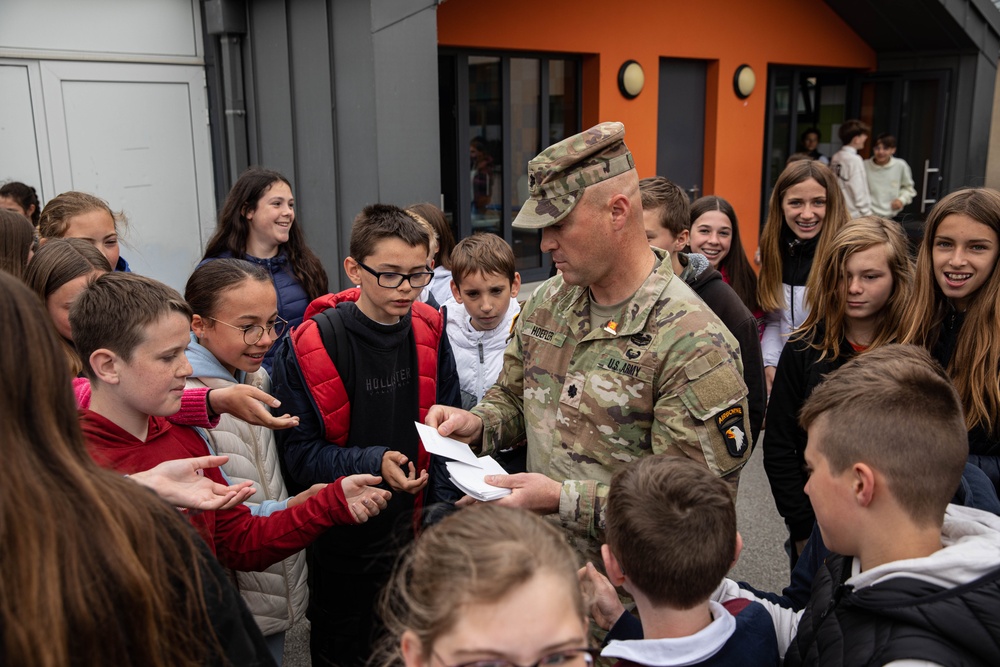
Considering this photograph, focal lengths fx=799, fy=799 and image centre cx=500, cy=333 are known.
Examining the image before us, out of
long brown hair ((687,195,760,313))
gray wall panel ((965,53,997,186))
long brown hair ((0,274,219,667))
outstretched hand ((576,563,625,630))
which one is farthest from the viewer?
gray wall panel ((965,53,997,186))

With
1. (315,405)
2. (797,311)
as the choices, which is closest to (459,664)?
(315,405)

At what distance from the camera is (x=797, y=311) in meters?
4.12

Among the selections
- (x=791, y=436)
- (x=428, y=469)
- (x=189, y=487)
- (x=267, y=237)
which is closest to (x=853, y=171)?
(x=791, y=436)

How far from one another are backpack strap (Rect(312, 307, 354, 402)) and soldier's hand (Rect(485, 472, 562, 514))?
2.59 feet

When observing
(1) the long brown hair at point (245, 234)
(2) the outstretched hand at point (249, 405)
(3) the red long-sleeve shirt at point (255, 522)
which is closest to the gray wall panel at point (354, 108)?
(1) the long brown hair at point (245, 234)

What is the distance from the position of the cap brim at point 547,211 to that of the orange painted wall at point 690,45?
540cm

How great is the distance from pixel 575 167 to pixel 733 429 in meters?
0.84

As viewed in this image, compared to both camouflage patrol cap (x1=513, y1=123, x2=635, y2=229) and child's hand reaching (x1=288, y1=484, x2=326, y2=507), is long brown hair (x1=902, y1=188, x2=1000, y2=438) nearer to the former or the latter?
camouflage patrol cap (x1=513, y1=123, x2=635, y2=229)

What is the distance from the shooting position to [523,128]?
27.5 ft

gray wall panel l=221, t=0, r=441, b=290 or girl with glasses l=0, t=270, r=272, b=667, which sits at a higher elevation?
gray wall panel l=221, t=0, r=441, b=290

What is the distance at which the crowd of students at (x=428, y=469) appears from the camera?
1173mm

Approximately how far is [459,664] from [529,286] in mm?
7471

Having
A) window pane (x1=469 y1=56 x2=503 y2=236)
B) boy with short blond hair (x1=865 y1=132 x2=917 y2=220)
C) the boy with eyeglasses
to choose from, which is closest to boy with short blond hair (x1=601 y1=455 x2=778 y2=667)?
the boy with eyeglasses

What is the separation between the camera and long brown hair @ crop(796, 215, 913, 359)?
312cm
